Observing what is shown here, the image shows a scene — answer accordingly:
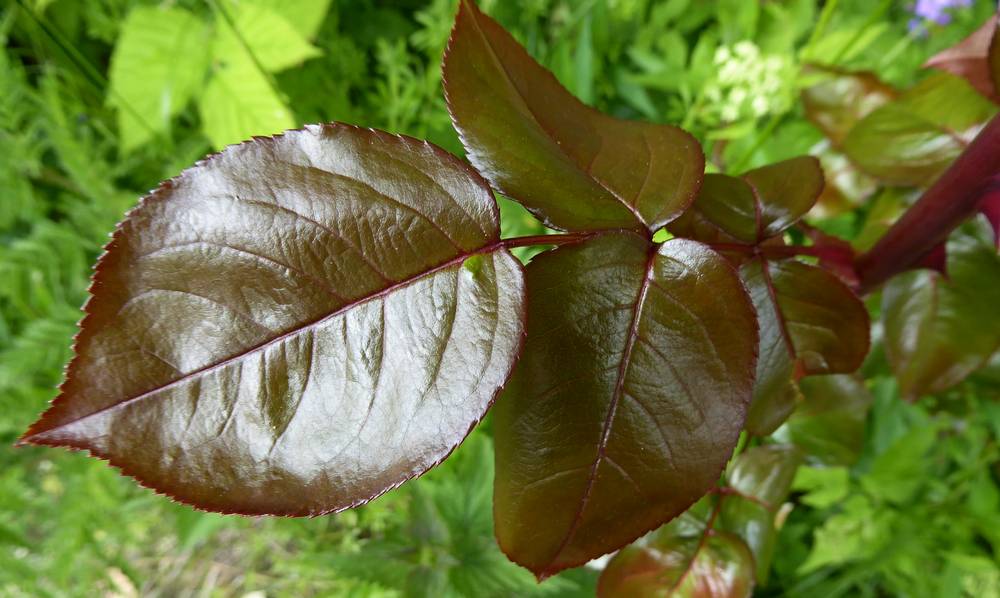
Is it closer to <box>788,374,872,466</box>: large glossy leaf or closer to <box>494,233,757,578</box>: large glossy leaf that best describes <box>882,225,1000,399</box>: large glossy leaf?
<box>788,374,872,466</box>: large glossy leaf

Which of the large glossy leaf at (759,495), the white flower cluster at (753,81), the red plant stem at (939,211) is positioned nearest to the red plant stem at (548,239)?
the red plant stem at (939,211)

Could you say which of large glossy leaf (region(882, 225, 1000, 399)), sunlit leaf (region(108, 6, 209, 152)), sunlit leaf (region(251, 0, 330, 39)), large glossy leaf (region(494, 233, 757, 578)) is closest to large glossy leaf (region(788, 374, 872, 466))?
large glossy leaf (region(882, 225, 1000, 399))

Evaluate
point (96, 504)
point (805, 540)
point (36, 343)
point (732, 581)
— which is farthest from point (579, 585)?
point (36, 343)

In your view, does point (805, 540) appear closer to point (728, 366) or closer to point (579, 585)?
point (579, 585)

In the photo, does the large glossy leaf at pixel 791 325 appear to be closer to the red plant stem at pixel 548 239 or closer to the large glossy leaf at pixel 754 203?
the large glossy leaf at pixel 754 203

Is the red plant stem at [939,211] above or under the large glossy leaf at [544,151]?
under

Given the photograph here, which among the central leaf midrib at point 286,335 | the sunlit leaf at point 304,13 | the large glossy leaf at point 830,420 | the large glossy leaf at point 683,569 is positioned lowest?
the large glossy leaf at point 830,420

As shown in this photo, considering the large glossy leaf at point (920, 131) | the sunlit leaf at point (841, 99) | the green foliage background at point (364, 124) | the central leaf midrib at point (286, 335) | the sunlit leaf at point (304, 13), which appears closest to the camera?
the central leaf midrib at point (286, 335)
